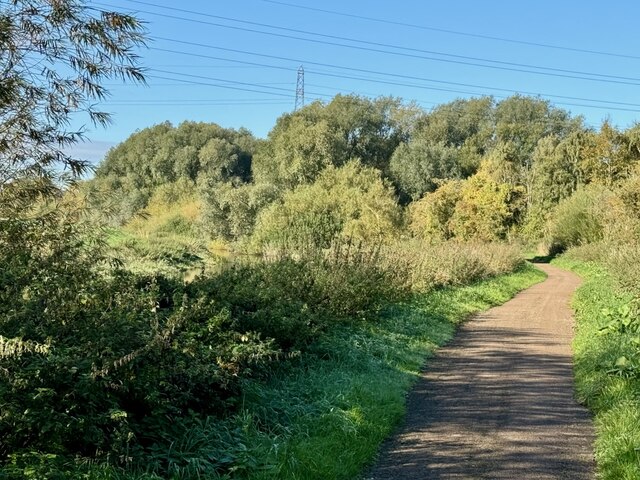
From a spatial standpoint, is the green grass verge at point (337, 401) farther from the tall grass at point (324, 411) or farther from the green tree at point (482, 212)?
the green tree at point (482, 212)

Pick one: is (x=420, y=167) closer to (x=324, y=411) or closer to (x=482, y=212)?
(x=482, y=212)

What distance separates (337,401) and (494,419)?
1847mm

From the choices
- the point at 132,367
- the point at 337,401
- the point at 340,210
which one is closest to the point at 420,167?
the point at 340,210

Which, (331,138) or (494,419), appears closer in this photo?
(494,419)

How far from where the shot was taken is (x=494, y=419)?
715cm

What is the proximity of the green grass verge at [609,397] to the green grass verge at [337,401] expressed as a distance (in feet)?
7.24

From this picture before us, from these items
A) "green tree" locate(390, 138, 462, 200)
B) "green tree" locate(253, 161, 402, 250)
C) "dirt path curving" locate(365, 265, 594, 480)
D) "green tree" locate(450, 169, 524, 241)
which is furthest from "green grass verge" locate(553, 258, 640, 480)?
"green tree" locate(390, 138, 462, 200)

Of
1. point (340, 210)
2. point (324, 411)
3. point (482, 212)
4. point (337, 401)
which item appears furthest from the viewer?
point (340, 210)

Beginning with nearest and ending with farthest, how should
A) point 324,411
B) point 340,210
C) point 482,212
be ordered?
point 324,411, point 482,212, point 340,210

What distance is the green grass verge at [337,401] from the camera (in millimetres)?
5602

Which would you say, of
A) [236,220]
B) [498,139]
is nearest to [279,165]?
[236,220]

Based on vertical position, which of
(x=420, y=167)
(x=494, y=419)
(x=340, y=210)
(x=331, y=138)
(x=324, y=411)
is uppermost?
(x=331, y=138)

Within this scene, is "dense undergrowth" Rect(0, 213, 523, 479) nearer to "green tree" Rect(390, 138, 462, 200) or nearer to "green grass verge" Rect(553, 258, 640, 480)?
"green grass verge" Rect(553, 258, 640, 480)

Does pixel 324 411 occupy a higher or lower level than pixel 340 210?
lower
